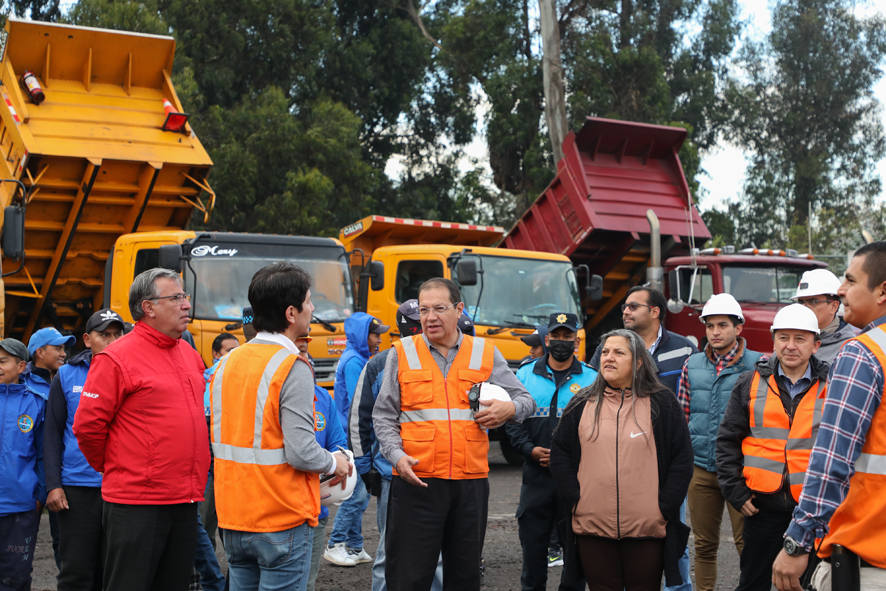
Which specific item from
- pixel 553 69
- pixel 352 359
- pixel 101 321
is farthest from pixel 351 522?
pixel 553 69

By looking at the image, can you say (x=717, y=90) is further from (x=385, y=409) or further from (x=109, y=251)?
(x=385, y=409)

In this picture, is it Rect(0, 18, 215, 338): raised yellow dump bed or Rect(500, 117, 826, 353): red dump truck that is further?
Rect(500, 117, 826, 353): red dump truck

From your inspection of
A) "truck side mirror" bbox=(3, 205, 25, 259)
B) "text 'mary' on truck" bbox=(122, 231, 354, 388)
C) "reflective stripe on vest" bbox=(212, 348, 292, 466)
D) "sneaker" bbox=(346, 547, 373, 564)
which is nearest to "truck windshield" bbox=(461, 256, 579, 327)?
"text 'mary' on truck" bbox=(122, 231, 354, 388)

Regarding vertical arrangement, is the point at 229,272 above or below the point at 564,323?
below

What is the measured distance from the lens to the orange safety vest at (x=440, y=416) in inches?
150

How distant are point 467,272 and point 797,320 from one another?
5.55 meters

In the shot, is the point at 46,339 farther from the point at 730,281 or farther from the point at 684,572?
the point at 730,281

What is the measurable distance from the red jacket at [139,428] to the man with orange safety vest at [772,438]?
2595mm

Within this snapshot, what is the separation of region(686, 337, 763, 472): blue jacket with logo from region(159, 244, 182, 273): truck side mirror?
5.20m

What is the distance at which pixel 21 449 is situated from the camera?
177 inches

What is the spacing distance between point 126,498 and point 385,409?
1.15m

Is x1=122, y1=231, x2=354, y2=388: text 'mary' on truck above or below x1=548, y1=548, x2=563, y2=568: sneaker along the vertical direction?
above

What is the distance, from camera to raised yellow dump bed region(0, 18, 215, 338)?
8766mm

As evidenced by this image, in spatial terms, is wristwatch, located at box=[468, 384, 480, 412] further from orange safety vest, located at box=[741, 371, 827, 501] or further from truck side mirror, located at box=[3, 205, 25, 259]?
truck side mirror, located at box=[3, 205, 25, 259]
